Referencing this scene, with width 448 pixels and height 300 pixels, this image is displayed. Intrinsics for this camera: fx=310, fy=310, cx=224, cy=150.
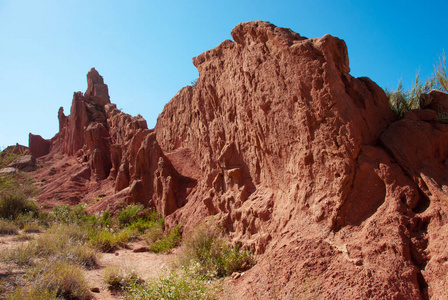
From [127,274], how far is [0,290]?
204 centimetres

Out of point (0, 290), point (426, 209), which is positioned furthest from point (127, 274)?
point (426, 209)

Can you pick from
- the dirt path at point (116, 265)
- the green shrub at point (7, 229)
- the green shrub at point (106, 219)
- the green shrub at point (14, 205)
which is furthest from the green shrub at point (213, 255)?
the green shrub at point (14, 205)

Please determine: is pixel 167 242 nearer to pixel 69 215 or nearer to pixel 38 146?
pixel 69 215

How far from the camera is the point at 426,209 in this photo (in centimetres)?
454

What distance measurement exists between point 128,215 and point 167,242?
148 inches

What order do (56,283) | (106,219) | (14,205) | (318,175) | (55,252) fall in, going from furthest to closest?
(14,205)
(106,219)
(55,252)
(318,175)
(56,283)

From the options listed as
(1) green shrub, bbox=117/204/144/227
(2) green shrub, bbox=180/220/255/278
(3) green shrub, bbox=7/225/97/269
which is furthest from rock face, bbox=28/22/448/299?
(1) green shrub, bbox=117/204/144/227

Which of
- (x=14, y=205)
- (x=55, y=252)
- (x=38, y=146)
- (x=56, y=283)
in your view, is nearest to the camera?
(x=56, y=283)

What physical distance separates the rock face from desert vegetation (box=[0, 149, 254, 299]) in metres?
0.65

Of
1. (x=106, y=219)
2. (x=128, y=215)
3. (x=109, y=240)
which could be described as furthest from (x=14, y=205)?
(x=109, y=240)

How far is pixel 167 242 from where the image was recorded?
9.39 metres

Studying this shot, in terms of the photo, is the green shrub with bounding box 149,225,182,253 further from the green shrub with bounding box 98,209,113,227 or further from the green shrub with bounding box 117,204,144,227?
the green shrub with bounding box 98,209,113,227

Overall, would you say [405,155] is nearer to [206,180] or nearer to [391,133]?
[391,133]

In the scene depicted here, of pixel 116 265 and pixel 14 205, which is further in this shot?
pixel 14 205
